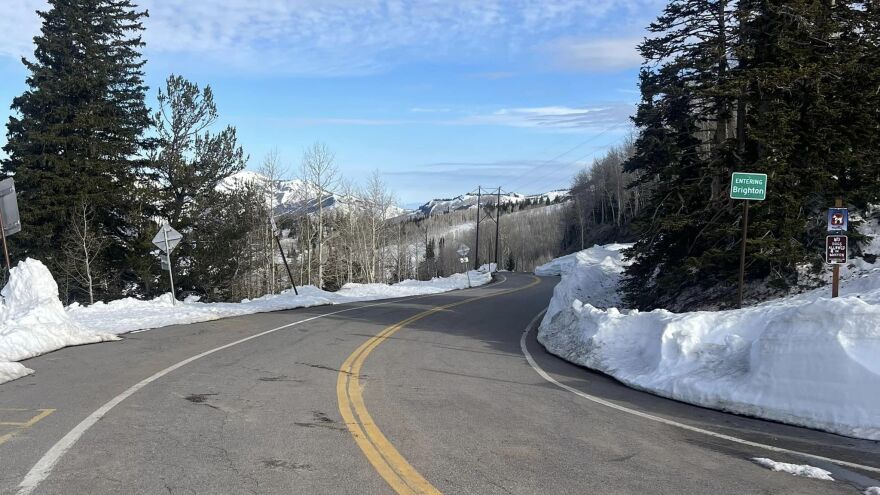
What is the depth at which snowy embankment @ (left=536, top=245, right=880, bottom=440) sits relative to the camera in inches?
277

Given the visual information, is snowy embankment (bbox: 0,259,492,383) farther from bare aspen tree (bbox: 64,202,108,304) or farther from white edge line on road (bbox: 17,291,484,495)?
bare aspen tree (bbox: 64,202,108,304)

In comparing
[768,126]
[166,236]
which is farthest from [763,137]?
[166,236]

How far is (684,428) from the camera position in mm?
6785

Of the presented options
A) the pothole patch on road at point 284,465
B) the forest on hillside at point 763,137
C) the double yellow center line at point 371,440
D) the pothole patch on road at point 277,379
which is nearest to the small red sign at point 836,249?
the forest on hillside at point 763,137

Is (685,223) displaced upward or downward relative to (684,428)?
upward

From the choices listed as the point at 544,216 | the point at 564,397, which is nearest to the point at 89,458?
the point at 564,397

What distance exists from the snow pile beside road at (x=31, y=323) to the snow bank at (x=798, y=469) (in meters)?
9.67

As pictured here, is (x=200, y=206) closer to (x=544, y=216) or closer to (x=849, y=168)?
(x=849, y=168)

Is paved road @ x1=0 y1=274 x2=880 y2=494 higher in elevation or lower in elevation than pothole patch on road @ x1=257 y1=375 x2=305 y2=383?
higher

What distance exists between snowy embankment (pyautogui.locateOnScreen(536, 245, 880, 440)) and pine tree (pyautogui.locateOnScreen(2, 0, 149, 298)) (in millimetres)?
29040

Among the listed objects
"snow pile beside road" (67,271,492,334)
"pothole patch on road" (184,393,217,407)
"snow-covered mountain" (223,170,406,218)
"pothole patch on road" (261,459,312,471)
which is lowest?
"snow pile beside road" (67,271,492,334)

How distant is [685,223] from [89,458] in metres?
13.7

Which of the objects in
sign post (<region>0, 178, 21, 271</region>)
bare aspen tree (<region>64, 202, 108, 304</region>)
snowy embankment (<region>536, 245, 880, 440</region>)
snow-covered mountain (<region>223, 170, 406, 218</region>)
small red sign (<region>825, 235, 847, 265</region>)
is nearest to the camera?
snowy embankment (<region>536, 245, 880, 440</region>)

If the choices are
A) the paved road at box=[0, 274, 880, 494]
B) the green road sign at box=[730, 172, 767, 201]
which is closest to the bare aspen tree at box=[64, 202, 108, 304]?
the paved road at box=[0, 274, 880, 494]
